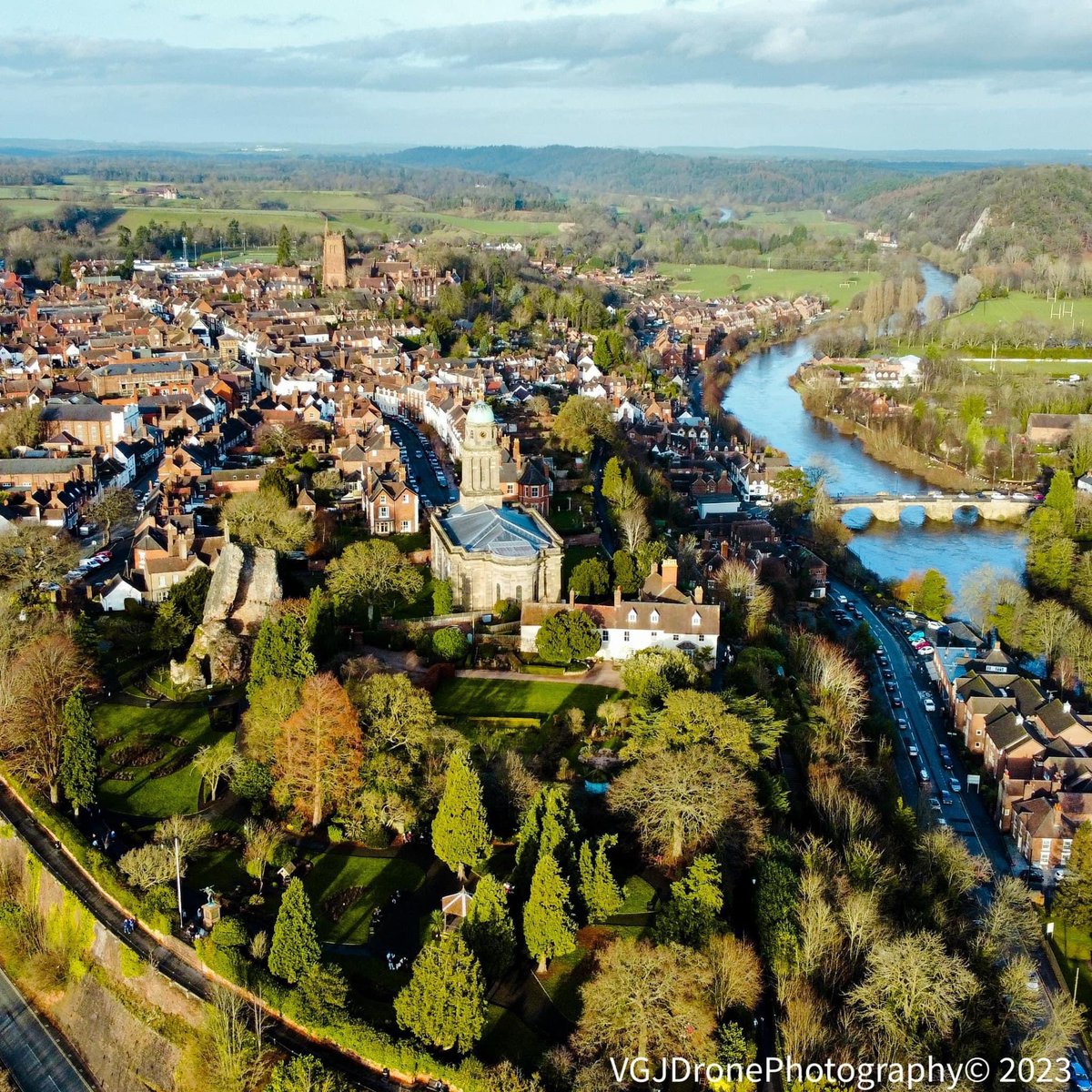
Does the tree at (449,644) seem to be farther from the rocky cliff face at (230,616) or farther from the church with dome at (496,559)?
the rocky cliff face at (230,616)

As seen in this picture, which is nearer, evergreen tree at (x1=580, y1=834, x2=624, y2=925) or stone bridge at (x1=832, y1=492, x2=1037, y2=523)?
evergreen tree at (x1=580, y1=834, x2=624, y2=925)

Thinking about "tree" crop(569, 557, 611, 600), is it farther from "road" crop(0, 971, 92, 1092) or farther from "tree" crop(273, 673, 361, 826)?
"road" crop(0, 971, 92, 1092)

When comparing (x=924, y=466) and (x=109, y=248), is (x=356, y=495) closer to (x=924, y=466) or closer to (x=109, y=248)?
(x=924, y=466)

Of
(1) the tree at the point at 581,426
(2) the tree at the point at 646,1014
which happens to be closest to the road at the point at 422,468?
(1) the tree at the point at 581,426

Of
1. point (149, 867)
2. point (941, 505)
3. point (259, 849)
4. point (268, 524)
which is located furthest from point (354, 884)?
point (941, 505)

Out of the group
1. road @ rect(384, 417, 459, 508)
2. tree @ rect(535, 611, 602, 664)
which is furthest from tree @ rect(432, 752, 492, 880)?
road @ rect(384, 417, 459, 508)

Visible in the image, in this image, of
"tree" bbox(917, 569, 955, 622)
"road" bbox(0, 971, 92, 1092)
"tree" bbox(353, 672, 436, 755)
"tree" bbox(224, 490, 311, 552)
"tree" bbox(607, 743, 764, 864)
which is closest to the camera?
"road" bbox(0, 971, 92, 1092)
